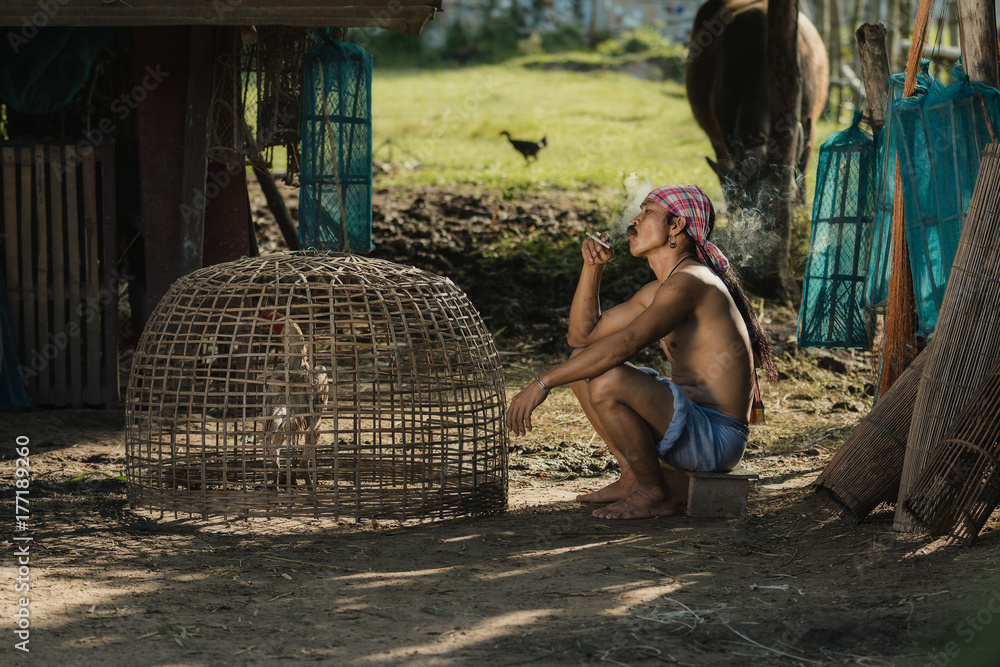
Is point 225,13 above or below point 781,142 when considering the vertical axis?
above

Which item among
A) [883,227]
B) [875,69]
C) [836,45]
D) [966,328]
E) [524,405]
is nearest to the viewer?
[966,328]

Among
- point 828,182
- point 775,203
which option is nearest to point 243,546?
point 828,182

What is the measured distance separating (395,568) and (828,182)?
2858mm

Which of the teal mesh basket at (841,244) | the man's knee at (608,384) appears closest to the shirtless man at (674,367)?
the man's knee at (608,384)

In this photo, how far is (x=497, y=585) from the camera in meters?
3.33

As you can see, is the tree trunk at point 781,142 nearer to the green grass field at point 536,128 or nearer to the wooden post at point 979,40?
the green grass field at point 536,128

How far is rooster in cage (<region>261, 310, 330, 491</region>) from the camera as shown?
373 centimetres

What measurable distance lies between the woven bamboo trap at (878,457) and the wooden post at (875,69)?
147cm

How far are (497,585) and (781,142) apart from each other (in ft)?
18.0

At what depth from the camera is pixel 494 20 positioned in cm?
2262

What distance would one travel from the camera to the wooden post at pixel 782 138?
768 centimetres

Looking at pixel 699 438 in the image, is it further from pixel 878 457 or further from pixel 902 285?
pixel 902 285

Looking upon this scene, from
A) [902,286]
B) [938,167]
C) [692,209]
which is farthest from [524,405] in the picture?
[938,167]

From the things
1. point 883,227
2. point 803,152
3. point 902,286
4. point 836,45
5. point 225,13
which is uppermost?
point 836,45
